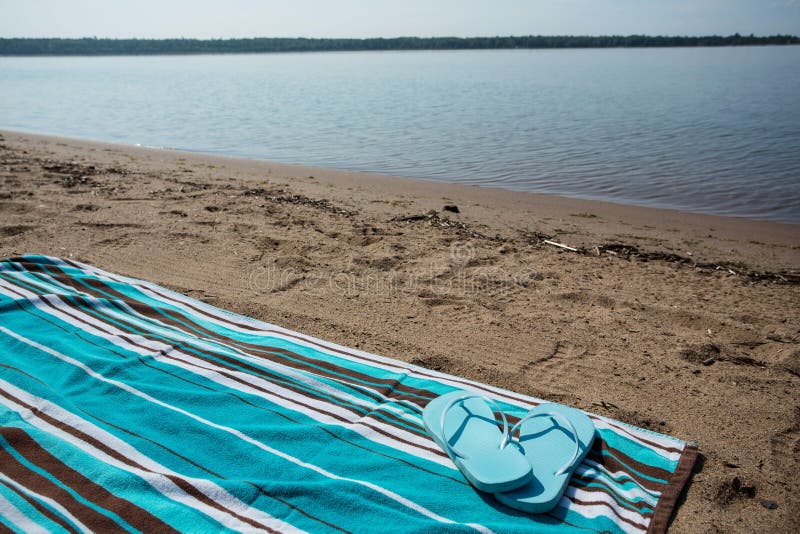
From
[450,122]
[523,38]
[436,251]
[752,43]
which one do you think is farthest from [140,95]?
[752,43]

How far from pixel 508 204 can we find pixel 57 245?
5.57 metres

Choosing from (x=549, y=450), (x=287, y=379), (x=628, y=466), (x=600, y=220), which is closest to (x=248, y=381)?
(x=287, y=379)

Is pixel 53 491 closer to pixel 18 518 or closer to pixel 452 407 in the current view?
pixel 18 518

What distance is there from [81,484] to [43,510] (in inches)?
5.7

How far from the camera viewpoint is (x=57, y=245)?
5129mm

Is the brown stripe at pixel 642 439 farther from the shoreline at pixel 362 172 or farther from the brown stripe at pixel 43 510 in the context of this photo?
the shoreline at pixel 362 172

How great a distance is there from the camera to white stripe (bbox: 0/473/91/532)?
192cm

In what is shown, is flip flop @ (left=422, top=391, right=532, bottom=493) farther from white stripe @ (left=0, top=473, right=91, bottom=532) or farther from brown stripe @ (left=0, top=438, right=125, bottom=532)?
white stripe @ (left=0, top=473, right=91, bottom=532)

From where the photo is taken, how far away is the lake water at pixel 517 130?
942cm

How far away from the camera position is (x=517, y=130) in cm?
1416

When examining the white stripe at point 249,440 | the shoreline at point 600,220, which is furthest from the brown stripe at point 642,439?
the shoreline at point 600,220

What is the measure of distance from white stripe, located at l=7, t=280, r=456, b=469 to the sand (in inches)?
33.7

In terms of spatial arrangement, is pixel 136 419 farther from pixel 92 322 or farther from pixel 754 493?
pixel 754 493

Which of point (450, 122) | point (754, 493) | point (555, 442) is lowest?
point (754, 493)
